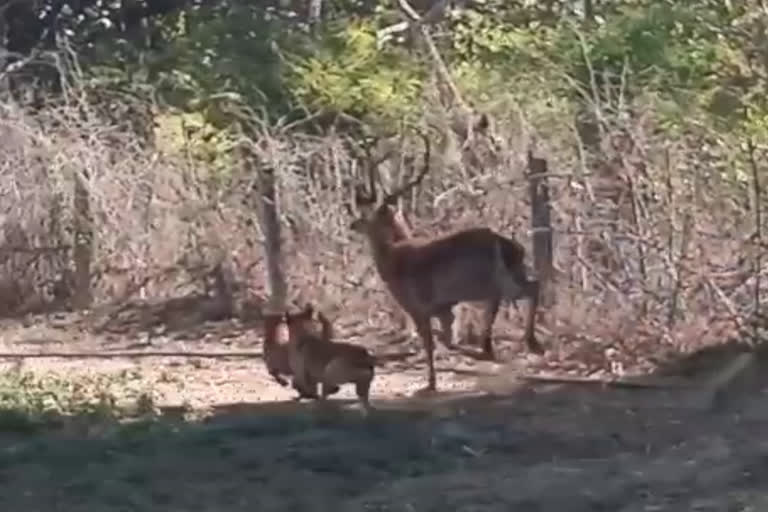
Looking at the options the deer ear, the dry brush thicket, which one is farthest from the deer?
the dry brush thicket

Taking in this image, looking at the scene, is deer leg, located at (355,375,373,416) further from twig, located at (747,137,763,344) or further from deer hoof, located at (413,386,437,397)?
twig, located at (747,137,763,344)

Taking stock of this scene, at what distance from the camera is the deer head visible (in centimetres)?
1271

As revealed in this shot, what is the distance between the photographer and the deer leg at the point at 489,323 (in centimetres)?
1266

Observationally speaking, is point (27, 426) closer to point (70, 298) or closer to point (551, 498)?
point (551, 498)

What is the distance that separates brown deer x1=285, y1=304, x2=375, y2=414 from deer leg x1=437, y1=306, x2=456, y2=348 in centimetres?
138

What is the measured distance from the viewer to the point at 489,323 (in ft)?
41.8

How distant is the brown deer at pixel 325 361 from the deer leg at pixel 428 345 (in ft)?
3.32

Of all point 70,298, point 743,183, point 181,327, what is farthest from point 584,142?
point 70,298

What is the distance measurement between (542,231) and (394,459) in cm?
446

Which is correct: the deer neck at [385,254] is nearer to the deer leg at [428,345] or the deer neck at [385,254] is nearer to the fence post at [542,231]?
the deer leg at [428,345]

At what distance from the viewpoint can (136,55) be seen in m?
23.5

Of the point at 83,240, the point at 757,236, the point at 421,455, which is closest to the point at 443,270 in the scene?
the point at 757,236

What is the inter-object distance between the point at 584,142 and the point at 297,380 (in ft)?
11.2

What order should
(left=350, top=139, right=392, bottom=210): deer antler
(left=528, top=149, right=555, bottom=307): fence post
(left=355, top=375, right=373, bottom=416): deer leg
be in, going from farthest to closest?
(left=350, top=139, right=392, bottom=210): deer antler
(left=528, top=149, right=555, bottom=307): fence post
(left=355, top=375, right=373, bottom=416): deer leg
